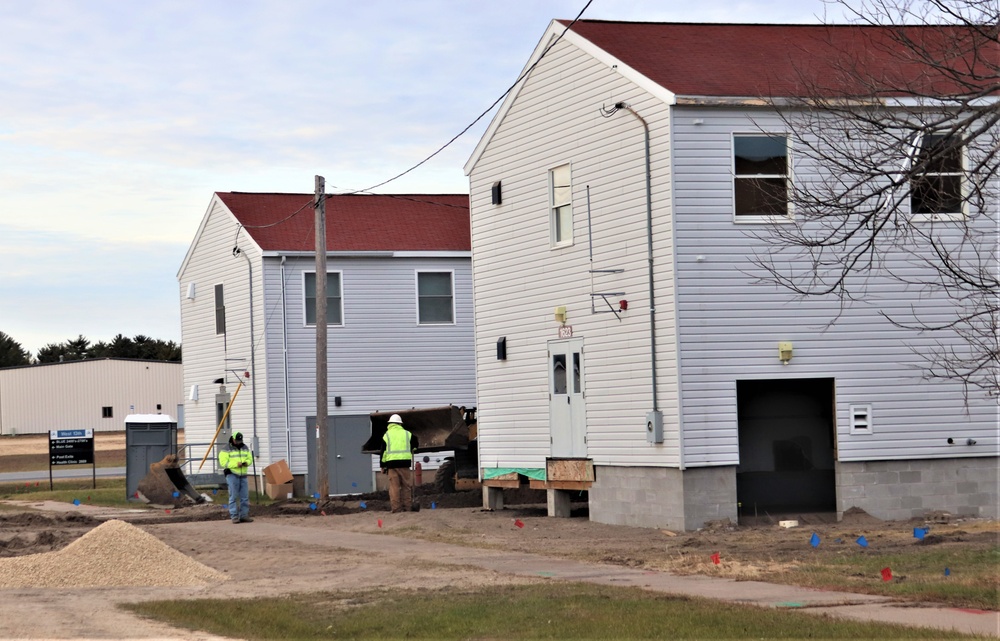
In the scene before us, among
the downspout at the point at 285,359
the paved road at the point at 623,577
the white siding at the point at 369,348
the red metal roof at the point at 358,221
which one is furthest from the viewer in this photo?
the red metal roof at the point at 358,221

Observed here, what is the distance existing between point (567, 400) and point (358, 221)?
46.6 ft

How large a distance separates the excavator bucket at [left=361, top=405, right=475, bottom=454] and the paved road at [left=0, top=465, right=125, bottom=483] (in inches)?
725

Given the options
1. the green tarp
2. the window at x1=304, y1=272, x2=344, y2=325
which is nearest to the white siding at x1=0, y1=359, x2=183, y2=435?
the window at x1=304, y1=272, x2=344, y2=325

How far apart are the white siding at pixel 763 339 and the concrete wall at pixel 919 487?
19cm

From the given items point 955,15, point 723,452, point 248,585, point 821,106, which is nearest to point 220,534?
point 248,585

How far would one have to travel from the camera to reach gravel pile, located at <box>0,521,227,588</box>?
1503 centimetres

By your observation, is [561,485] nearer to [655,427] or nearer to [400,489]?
[655,427]

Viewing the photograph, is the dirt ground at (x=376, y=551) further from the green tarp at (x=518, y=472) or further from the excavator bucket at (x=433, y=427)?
the excavator bucket at (x=433, y=427)

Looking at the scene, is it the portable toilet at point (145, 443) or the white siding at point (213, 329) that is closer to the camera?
the portable toilet at point (145, 443)

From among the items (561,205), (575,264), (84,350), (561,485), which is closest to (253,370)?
(561,485)

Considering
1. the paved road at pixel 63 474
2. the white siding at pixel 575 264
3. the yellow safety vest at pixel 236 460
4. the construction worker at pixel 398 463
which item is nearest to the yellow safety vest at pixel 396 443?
the construction worker at pixel 398 463

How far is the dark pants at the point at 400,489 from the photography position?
958 inches

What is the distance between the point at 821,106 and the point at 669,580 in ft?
17.4

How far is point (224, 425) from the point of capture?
35.0 metres
